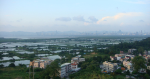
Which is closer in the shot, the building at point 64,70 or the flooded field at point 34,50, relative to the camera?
the building at point 64,70

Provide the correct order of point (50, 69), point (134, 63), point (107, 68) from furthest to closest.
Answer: point (107, 68), point (134, 63), point (50, 69)

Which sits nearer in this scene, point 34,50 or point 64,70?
point 64,70

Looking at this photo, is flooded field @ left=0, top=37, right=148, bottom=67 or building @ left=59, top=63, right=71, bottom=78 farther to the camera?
flooded field @ left=0, top=37, right=148, bottom=67

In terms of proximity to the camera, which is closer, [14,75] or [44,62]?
[14,75]

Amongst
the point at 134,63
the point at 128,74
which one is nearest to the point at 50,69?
the point at 128,74

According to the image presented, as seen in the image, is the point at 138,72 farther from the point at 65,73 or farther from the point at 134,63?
the point at 65,73

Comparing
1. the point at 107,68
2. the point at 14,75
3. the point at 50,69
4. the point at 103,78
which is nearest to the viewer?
the point at 103,78

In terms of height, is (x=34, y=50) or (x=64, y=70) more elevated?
(x=34, y=50)

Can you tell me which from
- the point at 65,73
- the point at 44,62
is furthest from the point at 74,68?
the point at 44,62

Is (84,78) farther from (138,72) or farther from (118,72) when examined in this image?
(138,72)

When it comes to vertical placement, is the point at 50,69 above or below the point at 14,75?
above
